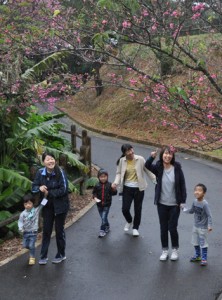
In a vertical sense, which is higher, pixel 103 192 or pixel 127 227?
pixel 103 192

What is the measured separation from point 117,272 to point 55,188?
1.59m

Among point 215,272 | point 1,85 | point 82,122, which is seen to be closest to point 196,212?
point 215,272

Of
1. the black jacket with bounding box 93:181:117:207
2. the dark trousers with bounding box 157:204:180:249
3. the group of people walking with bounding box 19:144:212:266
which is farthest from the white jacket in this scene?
the dark trousers with bounding box 157:204:180:249

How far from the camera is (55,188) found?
21.3 ft

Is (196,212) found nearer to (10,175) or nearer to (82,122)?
(10,175)

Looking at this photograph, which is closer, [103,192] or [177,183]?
[177,183]

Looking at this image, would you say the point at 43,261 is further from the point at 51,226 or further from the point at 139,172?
the point at 139,172

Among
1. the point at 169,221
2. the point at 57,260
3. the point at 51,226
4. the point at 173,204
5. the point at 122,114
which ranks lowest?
the point at 122,114

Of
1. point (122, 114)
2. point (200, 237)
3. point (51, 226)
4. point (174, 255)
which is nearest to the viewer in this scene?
point (200, 237)

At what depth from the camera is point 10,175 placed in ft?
27.3

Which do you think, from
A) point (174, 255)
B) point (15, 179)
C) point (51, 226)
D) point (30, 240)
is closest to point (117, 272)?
point (174, 255)

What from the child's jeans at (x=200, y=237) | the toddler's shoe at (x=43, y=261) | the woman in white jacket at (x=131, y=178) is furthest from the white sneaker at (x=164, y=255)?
the toddler's shoe at (x=43, y=261)

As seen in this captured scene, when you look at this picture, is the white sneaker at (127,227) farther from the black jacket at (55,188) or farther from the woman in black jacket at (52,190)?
the black jacket at (55,188)

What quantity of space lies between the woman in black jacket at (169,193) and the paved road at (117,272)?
0.42 metres
